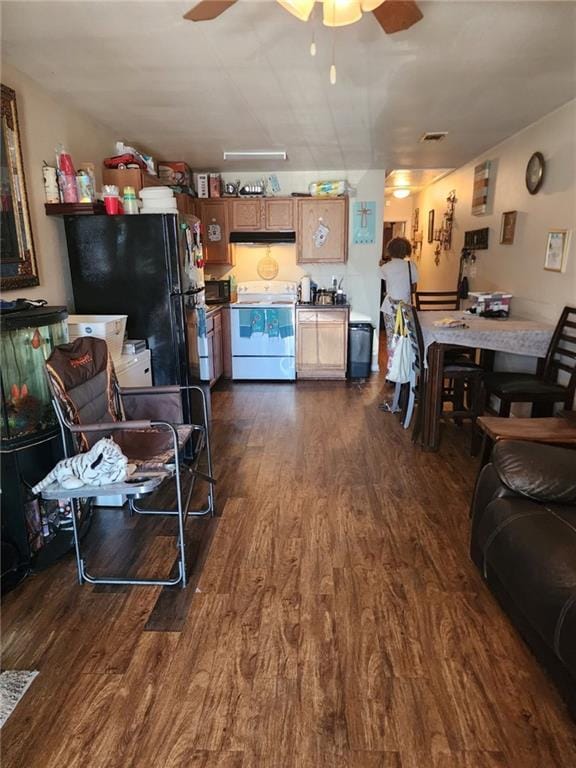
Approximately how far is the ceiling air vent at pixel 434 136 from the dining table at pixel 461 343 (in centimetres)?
167

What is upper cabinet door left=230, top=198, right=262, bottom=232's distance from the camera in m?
5.36

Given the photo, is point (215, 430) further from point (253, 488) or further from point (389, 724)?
point (389, 724)

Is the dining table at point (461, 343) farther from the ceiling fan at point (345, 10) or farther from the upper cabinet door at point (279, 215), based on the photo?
the upper cabinet door at point (279, 215)

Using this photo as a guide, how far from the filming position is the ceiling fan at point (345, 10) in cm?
166

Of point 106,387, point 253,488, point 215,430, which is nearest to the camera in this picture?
point 106,387

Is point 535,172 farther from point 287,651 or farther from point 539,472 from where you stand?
point 287,651

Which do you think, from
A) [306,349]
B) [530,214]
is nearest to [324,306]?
[306,349]

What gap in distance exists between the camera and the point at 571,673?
1.38m

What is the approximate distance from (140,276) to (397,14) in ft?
6.52

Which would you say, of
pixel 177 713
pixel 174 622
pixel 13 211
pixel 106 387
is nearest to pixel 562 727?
pixel 177 713

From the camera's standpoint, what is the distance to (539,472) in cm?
181

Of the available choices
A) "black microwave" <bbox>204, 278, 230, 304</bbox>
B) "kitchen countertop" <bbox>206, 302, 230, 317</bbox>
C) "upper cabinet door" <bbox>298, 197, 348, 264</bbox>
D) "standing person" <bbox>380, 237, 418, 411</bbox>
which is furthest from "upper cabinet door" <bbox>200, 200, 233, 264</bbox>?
"standing person" <bbox>380, 237, 418, 411</bbox>

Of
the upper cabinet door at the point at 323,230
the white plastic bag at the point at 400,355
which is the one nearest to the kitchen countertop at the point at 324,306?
the upper cabinet door at the point at 323,230

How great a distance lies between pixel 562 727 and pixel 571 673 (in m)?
0.20
